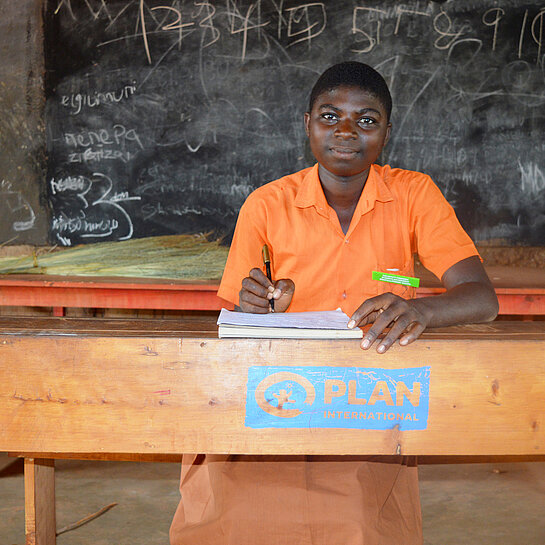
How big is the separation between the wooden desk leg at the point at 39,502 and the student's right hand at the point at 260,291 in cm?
74

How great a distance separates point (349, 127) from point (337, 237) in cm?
31

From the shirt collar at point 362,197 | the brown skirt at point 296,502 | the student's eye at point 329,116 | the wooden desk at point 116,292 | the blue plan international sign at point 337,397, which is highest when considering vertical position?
the student's eye at point 329,116

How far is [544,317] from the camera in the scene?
3781 mm

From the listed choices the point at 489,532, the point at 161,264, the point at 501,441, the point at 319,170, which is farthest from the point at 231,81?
the point at 501,441

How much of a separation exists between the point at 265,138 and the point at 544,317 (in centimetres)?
207

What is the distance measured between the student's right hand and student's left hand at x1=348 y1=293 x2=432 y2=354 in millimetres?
274

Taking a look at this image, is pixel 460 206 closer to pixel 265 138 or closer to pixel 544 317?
pixel 544 317

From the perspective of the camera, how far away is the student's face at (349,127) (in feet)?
5.57

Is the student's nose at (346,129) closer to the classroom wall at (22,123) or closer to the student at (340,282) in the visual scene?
the student at (340,282)

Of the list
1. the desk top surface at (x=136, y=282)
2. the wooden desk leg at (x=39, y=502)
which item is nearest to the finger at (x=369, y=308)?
the wooden desk leg at (x=39, y=502)

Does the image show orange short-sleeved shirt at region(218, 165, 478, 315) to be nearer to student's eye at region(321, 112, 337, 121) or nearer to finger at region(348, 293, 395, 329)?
student's eye at region(321, 112, 337, 121)

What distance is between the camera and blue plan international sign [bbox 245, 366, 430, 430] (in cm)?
118

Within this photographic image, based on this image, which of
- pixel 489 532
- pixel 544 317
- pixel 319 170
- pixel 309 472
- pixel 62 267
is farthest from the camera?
pixel 544 317

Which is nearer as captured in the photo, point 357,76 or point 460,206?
point 357,76
